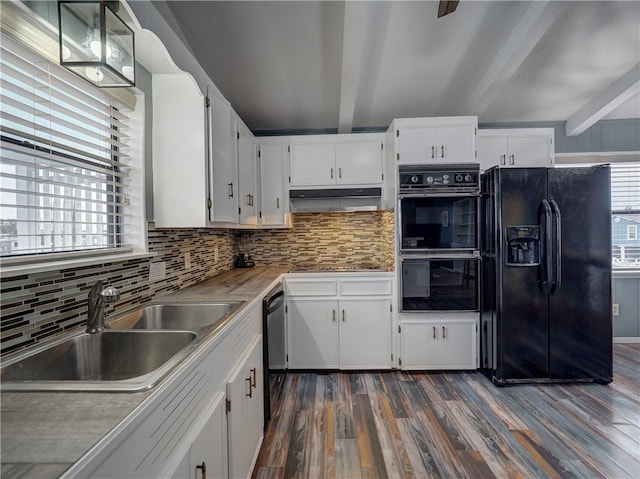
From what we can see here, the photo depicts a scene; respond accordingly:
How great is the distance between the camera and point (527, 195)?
8.16ft

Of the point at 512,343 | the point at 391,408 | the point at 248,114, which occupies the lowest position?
the point at 391,408

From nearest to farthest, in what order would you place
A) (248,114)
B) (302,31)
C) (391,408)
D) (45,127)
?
(45,127) → (302,31) → (391,408) → (248,114)

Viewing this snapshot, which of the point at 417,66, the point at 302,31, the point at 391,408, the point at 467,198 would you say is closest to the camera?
the point at 302,31

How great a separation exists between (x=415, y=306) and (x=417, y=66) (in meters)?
1.94

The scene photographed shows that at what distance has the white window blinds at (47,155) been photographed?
1.00 metres

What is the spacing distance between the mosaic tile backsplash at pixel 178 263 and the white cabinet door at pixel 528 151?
1305mm

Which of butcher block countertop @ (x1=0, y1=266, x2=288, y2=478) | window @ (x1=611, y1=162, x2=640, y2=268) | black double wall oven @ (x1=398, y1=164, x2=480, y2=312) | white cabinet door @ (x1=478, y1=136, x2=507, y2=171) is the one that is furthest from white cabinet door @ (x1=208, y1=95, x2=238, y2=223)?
window @ (x1=611, y1=162, x2=640, y2=268)

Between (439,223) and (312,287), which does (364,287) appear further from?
(439,223)

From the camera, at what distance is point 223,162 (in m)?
2.06

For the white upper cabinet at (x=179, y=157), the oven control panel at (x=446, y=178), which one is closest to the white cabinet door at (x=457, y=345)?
the oven control panel at (x=446, y=178)

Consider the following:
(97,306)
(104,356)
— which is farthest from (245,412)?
(97,306)

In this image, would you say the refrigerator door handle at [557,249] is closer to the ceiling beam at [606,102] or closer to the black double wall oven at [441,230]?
the black double wall oven at [441,230]

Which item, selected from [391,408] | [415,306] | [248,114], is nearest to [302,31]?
[248,114]

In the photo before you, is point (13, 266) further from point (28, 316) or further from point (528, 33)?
point (528, 33)
